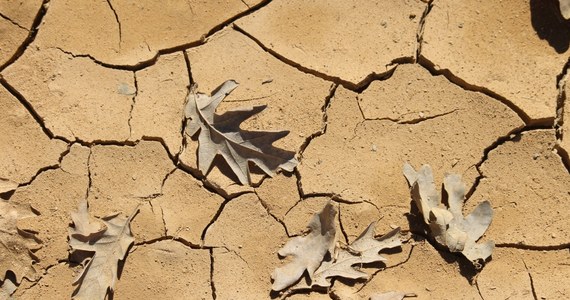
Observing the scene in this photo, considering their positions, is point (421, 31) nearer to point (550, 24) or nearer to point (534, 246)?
point (550, 24)

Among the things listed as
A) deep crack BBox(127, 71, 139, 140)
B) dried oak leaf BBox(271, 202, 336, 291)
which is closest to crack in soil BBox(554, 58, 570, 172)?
dried oak leaf BBox(271, 202, 336, 291)

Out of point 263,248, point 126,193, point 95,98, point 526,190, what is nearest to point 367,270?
point 263,248

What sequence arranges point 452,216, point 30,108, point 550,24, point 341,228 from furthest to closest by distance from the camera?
point 30,108 < point 550,24 < point 341,228 < point 452,216

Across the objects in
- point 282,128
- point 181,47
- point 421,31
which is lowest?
point 282,128

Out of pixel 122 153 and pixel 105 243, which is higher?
pixel 122 153

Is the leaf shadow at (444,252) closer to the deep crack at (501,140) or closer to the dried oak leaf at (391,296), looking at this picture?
the dried oak leaf at (391,296)

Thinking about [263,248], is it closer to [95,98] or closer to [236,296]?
[236,296]

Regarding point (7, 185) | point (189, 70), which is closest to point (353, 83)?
point (189, 70)

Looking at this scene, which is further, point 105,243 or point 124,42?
point 124,42
